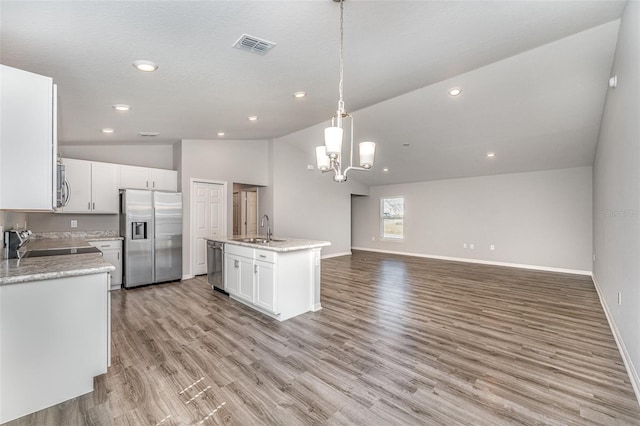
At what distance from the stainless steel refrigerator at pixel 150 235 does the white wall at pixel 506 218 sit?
663cm

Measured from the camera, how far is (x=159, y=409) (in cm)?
191

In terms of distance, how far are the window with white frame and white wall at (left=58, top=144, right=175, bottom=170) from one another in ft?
21.6

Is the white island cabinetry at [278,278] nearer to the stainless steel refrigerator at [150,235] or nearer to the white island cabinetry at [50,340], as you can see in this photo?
the white island cabinetry at [50,340]

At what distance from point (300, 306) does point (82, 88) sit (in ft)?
10.8

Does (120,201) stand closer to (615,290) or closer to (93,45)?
(93,45)

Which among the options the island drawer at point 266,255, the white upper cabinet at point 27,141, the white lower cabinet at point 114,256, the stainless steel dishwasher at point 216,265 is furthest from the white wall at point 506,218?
the white upper cabinet at point 27,141

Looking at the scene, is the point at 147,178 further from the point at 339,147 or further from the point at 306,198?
the point at 339,147

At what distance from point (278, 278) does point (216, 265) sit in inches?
67.6

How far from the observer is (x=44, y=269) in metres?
2.00

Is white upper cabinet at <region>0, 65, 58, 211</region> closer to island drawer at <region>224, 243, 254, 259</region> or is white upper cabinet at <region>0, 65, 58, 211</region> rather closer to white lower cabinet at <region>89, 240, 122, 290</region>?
island drawer at <region>224, 243, 254, 259</region>

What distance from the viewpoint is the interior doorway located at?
801 centimetres

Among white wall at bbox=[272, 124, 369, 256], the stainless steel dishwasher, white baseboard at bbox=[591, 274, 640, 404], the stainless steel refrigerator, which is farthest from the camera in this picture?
white wall at bbox=[272, 124, 369, 256]

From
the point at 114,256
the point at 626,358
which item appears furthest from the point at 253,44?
the point at 114,256

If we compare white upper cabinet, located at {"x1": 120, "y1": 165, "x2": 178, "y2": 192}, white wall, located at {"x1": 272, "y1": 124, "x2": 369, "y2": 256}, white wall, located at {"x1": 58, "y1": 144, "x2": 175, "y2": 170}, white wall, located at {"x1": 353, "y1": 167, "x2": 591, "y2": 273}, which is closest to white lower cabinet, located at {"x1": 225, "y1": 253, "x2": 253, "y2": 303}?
white upper cabinet, located at {"x1": 120, "y1": 165, "x2": 178, "y2": 192}
